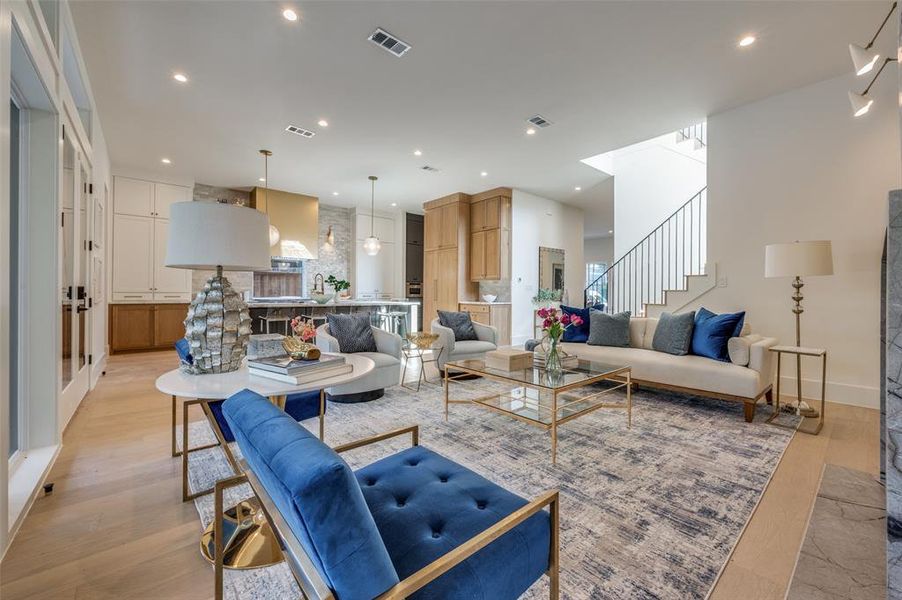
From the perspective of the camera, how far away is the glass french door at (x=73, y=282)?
2613 mm

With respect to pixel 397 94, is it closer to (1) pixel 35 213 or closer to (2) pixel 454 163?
(2) pixel 454 163

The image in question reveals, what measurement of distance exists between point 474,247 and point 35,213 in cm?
604

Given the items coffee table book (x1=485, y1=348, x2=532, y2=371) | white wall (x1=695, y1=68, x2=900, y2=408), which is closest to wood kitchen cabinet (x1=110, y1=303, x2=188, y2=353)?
coffee table book (x1=485, y1=348, x2=532, y2=371)

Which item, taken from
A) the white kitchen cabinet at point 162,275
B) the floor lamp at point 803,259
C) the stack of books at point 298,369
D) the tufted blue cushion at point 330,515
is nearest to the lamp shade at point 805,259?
the floor lamp at point 803,259

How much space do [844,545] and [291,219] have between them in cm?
803

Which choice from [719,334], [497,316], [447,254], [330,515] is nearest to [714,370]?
[719,334]

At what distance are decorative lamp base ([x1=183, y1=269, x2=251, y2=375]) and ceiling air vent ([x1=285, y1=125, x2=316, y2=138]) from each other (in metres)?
3.46

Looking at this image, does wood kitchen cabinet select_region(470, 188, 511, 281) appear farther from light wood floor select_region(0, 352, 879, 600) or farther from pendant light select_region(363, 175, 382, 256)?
light wood floor select_region(0, 352, 879, 600)

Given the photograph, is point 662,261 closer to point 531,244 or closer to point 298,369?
point 531,244

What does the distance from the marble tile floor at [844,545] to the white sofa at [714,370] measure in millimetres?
929

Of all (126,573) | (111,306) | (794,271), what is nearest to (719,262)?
(794,271)

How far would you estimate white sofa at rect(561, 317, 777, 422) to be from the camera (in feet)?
9.85

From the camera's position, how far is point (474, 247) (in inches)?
294

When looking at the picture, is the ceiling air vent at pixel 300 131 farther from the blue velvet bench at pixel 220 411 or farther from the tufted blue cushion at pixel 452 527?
the tufted blue cushion at pixel 452 527
